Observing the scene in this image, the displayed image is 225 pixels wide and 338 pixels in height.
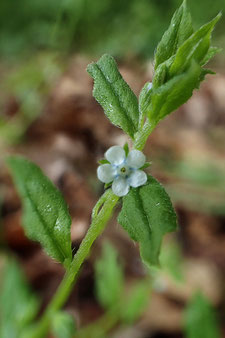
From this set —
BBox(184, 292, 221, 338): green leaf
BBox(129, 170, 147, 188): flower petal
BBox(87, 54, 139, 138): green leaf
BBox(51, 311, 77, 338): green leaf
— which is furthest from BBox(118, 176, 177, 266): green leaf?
BBox(184, 292, 221, 338): green leaf

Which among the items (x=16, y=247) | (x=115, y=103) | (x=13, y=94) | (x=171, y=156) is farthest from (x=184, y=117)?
(x=115, y=103)

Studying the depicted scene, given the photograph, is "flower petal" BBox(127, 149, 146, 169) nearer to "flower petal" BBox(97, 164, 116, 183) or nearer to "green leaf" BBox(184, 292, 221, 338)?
"flower petal" BBox(97, 164, 116, 183)

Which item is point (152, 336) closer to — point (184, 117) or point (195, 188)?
point (195, 188)

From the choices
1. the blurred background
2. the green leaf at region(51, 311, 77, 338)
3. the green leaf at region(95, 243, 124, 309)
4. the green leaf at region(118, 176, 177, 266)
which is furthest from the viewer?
the blurred background

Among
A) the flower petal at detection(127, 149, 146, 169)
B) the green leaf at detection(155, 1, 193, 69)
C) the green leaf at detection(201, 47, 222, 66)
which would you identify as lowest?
the flower petal at detection(127, 149, 146, 169)

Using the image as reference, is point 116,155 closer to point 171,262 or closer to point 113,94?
point 113,94

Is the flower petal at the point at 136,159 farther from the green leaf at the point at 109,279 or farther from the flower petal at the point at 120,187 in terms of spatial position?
the green leaf at the point at 109,279
